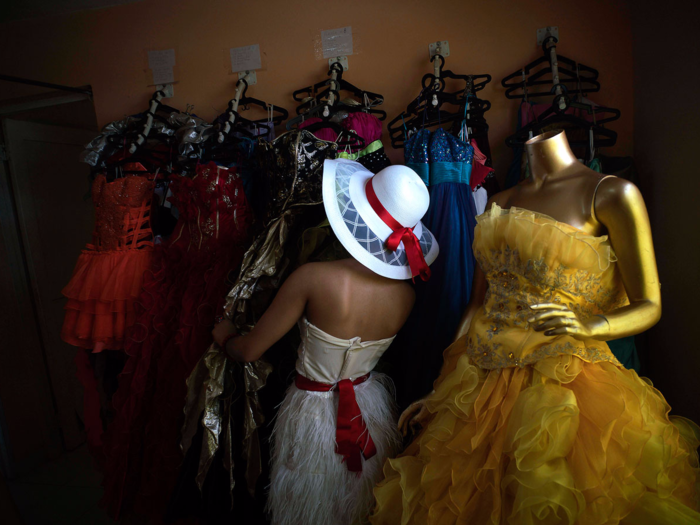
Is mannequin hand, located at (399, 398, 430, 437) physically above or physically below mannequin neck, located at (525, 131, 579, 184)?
below

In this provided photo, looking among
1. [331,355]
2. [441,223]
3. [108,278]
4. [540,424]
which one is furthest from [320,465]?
[108,278]

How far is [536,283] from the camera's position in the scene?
3.21 ft

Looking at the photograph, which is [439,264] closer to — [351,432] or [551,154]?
[551,154]

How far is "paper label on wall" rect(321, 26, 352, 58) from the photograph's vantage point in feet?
6.67

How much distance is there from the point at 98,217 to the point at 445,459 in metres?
1.85

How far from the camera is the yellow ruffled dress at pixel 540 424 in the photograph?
78 cm

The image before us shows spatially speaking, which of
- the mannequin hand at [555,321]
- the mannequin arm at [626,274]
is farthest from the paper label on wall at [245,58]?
the mannequin hand at [555,321]

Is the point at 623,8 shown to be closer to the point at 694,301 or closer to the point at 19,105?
the point at 694,301

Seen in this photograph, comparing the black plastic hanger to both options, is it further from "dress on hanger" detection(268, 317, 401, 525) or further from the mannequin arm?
"dress on hanger" detection(268, 317, 401, 525)

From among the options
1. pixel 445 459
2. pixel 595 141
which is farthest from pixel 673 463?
pixel 595 141

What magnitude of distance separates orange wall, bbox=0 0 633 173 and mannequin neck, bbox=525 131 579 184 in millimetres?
832

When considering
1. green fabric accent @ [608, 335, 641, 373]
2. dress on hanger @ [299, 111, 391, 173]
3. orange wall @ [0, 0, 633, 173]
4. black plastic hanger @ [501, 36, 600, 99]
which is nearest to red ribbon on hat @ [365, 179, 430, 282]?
dress on hanger @ [299, 111, 391, 173]

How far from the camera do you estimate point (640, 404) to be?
856mm

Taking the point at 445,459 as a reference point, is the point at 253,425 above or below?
below
